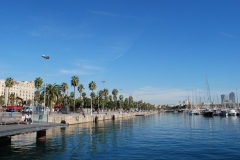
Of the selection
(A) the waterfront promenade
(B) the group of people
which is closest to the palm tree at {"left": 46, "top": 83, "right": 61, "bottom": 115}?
(A) the waterfront promenade

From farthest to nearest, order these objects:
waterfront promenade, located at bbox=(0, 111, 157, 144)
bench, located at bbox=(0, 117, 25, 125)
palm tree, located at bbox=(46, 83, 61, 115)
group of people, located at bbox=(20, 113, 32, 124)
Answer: palm tree, located at bbox=(46, 83, 61, 115), group of people, located at bbox=(20, 113, 32, 124), bench, located at bbox=(0, 117, 25, 125), waterfront promenade, located at bbox=(0, 111, 157, 144)

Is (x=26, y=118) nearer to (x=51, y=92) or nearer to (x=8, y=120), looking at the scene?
(x=8, y=120)

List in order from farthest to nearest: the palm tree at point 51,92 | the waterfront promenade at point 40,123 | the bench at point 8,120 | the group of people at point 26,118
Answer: the palm tree at point 51,92 < the group of people at point 26,118 < the bench at point 8,120 < the waterfront promenade at point 40,123

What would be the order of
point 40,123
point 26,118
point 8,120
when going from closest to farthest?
point 8,120 < point 26,118 < point 40,123

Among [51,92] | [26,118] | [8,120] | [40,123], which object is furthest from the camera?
[51,92]

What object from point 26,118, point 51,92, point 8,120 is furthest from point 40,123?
point 51,92

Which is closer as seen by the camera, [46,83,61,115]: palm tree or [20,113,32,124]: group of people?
[20,113,32,124]: group of people

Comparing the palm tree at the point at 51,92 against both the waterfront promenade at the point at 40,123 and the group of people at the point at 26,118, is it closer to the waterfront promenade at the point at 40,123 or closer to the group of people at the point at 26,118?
the waterfront promenade at the point at 40,123

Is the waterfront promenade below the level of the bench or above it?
→ below

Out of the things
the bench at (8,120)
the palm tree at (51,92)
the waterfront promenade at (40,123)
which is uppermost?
the palm tree at (51,92)

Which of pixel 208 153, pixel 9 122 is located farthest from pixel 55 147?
pixel 208 153

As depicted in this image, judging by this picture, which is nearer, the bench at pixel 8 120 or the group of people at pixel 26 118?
the bench at pixel 8 120

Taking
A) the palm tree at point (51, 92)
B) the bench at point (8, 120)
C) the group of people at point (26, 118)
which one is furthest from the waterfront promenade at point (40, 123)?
the palm tree at point (51, 92)

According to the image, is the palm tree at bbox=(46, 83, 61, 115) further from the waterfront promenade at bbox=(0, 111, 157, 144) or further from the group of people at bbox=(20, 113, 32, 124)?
the group of people at bbox=(20, 113, 32, 124)
